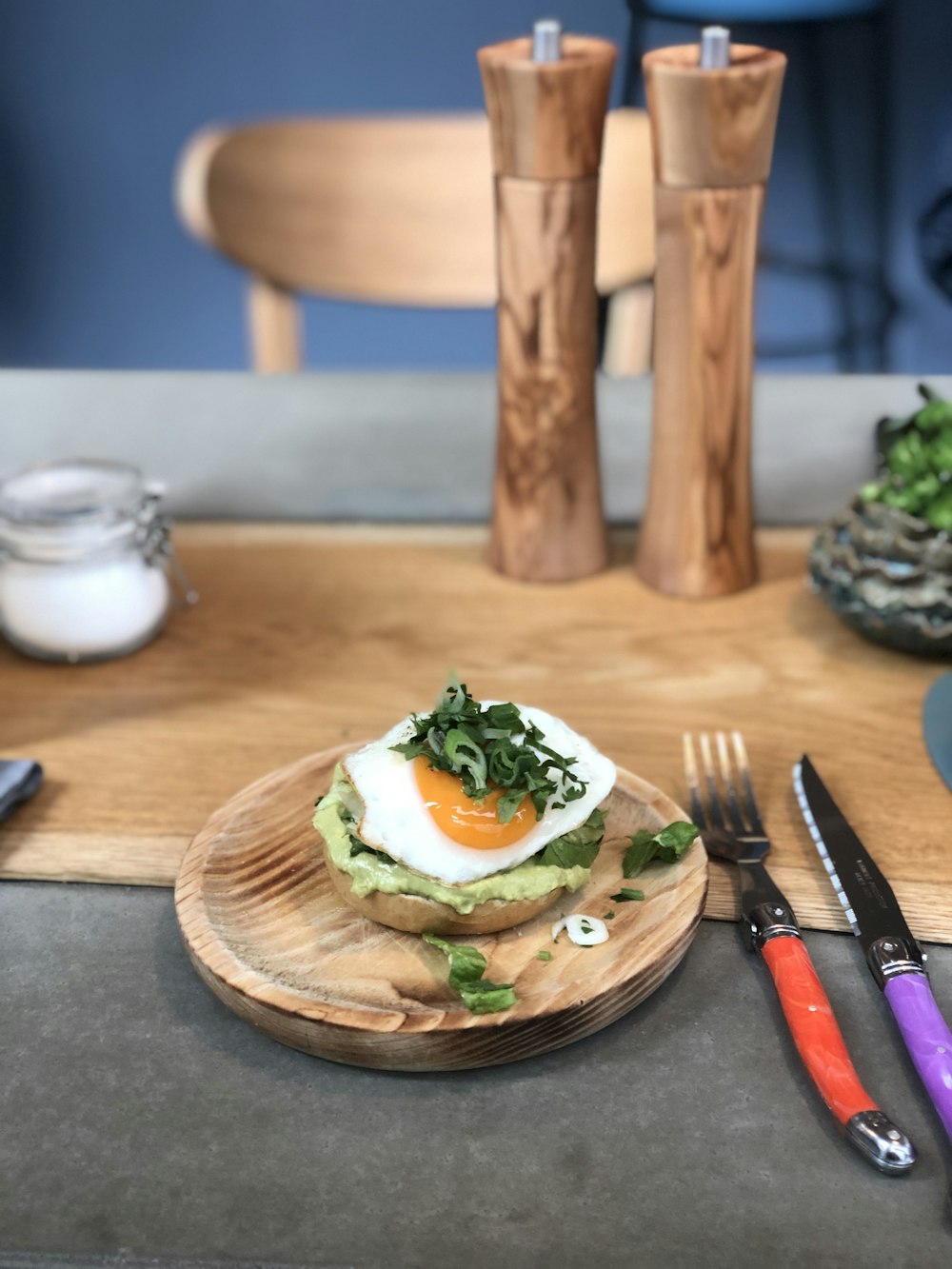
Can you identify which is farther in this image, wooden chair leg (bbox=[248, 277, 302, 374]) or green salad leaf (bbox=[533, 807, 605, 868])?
wooden chair leg (bbox=[248, 277, 302, 374])

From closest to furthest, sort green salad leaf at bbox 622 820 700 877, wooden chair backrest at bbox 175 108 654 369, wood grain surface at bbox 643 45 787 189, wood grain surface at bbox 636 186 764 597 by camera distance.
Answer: green salad leaf at bbox 622 820 700 877 < wood grain surface at bbox 643 45 787 189 < wood grain surface at bbox 636 186 764 597 < wooden chair backrest at bbox 175 108 654 369

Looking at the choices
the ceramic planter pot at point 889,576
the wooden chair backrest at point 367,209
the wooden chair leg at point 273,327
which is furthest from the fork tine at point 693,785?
the wooden chair leg at point 273,327

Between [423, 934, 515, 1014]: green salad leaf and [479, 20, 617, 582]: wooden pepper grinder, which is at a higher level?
→ [479, 20, 617, 582]: wooden pepper grinder

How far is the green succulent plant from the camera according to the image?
1235 mm

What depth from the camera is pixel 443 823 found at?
0.88m

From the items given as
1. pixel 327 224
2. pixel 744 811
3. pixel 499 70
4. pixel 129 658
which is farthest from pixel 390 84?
pixel 744 811

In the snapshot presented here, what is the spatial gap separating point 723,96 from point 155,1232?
1058mm

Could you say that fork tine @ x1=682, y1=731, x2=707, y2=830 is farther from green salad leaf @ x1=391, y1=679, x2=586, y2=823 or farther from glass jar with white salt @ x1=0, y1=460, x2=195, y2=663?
glass jar with white salt @ x1=0, y1=460, x2=195, y2=663

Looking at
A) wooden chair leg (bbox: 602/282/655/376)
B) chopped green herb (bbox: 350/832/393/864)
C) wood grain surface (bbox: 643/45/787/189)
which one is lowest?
chopped green herb (bbox: 350/832/393/864)

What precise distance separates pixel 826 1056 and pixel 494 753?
0.29m

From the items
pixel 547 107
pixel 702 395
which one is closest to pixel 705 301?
pixel 702 395

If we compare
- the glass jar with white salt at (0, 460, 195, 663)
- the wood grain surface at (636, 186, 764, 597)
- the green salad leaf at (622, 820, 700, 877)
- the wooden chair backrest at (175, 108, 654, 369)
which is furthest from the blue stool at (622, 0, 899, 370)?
the green salad leaf at (622, 820, 700, 877)

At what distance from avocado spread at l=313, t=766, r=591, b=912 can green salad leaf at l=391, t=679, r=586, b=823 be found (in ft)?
0.14

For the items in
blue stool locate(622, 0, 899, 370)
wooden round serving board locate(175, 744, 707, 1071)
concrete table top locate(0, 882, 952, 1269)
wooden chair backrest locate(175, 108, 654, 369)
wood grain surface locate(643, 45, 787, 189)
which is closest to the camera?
concrete table top locate(0, 882, 952, 1269)
